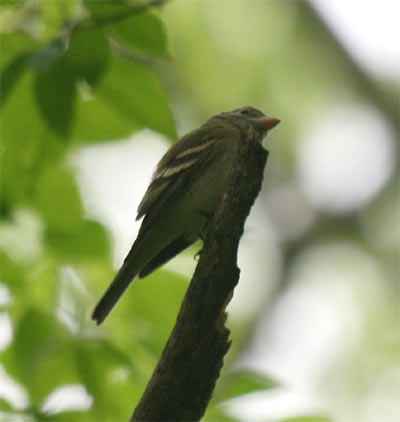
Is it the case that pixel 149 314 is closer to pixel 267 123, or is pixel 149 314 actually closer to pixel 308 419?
pixel 308 419

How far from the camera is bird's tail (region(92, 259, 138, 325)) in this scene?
4547mm

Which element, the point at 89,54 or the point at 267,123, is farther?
the point at 267,123

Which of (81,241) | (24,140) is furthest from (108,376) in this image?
(24,140)

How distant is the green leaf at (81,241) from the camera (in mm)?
4395

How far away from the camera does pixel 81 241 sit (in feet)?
14.5

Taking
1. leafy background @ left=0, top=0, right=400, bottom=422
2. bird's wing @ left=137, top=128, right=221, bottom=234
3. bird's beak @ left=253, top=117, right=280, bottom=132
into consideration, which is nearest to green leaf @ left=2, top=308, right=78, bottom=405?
leafy background @ left=0, top=0, right=400, bottom=422

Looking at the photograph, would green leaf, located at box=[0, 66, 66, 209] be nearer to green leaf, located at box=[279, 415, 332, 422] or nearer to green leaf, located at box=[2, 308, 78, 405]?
green leaf, located at box=[2, 308, 78, 405]

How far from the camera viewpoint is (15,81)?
3.52 m

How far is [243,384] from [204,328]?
328mm

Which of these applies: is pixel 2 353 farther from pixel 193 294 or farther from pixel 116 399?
pixel 193 294

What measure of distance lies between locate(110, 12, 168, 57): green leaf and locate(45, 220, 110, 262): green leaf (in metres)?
1.12

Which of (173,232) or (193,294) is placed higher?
(173,232)

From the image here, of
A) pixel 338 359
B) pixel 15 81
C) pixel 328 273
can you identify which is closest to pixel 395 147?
pixel 328 273

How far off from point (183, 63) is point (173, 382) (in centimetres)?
1150
